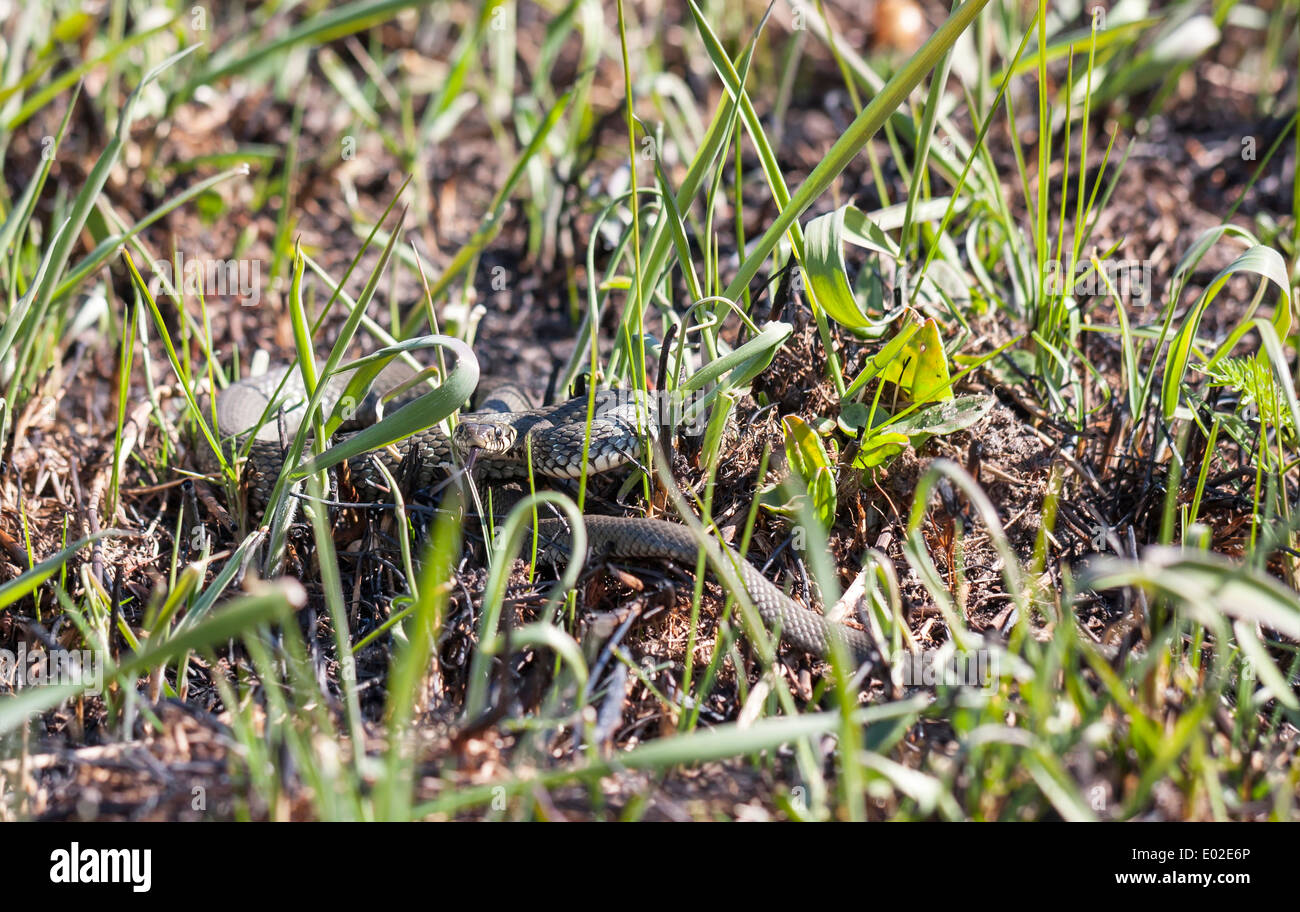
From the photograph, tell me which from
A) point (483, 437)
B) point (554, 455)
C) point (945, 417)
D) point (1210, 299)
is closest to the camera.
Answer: point (1210, 299)

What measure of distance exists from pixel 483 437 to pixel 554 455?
0.27m

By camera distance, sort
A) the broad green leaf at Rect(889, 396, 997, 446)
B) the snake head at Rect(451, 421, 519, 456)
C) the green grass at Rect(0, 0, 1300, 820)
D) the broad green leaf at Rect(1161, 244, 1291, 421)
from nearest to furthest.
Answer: the green grass at Rect(0, 0, 1300, 820) < the broad green leaf at Rect(1161, 244, 1291, 421) < the broad green leaf at Rect(889, 396, 997, 446) < the snake head at Rect(451, 421, 519, 456)

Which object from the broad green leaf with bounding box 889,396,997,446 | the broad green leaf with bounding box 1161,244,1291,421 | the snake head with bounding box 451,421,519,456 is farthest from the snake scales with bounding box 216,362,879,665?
the broad green leaf with bounding box 1161,244,1291,421

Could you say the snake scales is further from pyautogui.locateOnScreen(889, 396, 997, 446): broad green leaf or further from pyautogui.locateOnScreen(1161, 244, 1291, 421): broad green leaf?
pyautogui.locateOnScreen(1161, 244, 1291, 421): broad green leaf

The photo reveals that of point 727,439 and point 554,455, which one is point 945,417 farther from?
point 554,455

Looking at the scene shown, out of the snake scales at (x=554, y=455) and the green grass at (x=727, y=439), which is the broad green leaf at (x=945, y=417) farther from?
the snake scales at (x=554, y=455)

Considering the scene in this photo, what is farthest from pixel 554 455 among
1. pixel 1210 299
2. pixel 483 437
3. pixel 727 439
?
pixel 1210 299

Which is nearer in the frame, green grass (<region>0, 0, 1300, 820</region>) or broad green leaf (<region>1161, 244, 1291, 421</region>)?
green grass (<region>0, 0, 1300, 820</region>)

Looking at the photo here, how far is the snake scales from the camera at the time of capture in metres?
2.83

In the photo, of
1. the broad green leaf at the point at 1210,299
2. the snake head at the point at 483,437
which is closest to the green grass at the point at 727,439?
the broad green leaf at the point at 1210,299

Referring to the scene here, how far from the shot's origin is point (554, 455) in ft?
11.2

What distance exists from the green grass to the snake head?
26 centimetres

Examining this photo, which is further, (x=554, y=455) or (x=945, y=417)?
(x=554, y=455)
